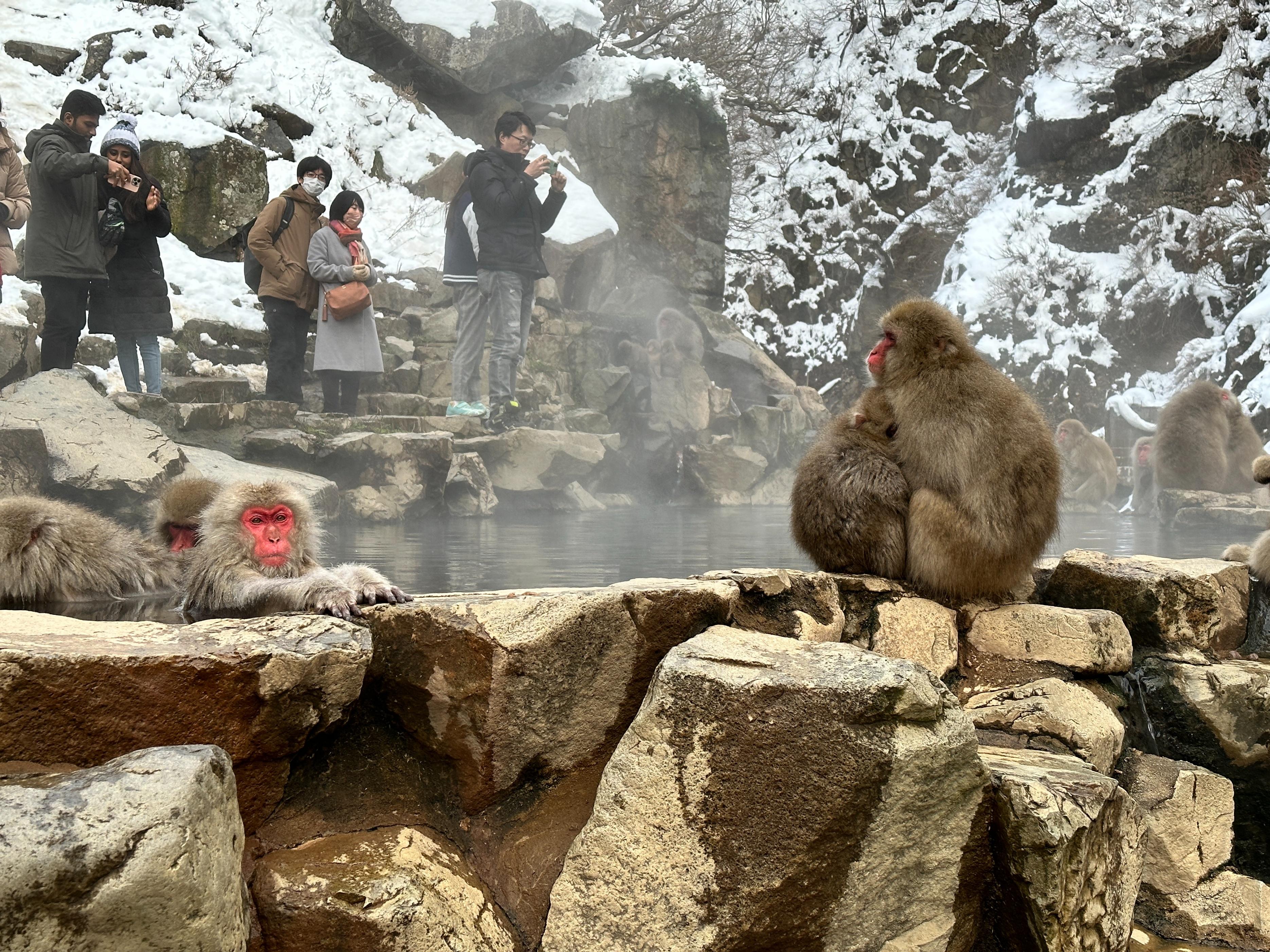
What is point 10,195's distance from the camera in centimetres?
507

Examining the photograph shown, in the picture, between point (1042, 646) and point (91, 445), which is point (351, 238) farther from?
point (1042, 646)

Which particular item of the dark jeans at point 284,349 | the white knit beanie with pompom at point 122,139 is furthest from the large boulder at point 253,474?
the white knit beanie with pompom at point 122,139

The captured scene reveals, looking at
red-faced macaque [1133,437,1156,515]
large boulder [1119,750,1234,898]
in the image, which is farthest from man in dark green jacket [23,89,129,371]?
red-faced macaque [1133,437,1156,515]

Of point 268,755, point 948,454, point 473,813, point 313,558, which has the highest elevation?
point 948,454

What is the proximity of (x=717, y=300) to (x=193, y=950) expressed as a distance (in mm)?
12162

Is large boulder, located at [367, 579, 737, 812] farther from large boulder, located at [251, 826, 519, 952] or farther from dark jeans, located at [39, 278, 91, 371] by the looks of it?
dark jeans, located at [39, 278, 91, 371]

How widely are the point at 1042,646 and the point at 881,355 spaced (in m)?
0.82

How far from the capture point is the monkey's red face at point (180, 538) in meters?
2.23

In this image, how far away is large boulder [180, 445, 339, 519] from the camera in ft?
16.1

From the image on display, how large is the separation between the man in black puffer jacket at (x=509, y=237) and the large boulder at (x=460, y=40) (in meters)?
3.47

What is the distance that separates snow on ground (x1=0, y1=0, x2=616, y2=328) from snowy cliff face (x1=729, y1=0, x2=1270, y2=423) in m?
5.02

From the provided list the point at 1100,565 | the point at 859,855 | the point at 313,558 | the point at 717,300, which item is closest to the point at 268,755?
the point at 313,558

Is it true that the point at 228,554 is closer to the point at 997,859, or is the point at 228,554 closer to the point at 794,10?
the point at 997,859

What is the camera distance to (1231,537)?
20.4 feet
